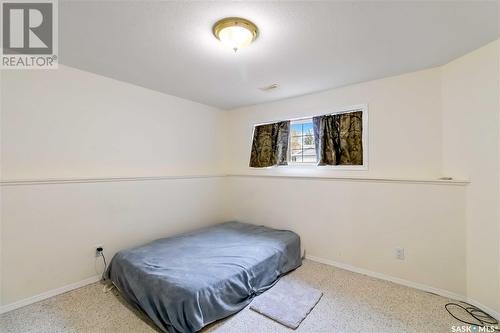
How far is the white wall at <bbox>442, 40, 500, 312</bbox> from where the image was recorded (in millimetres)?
1918

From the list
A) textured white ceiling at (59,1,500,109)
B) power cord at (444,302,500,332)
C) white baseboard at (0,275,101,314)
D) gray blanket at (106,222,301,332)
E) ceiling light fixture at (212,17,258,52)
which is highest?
textured white ceiling at (59,1,500,109)

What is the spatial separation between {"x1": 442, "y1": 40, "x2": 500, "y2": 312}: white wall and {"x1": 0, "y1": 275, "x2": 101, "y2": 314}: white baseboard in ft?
12.5

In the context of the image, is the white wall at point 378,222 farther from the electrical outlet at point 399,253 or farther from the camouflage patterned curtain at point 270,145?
the camouflage patterned curtain at point 270,145

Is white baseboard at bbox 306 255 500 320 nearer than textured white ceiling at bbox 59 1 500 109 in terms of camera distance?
No

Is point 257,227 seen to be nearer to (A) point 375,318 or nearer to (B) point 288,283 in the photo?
(B) point 288,283

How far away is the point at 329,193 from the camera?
2977mm

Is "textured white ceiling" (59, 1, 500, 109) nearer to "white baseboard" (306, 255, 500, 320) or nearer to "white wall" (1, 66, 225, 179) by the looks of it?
"white wall" (1, 66, 225, 179)

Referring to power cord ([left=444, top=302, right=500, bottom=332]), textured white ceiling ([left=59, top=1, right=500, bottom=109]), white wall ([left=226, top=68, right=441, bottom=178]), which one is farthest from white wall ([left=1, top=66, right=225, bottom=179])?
power cord ([left=444, top=302, right=500, bottom=332])

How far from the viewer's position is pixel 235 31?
1681mm

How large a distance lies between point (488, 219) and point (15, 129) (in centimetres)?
432

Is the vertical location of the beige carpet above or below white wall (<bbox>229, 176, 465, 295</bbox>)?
below

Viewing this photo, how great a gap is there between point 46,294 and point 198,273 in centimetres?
155

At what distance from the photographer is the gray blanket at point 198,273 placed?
5.67 feet

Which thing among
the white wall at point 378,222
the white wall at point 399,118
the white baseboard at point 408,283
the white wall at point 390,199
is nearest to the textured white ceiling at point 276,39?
the white wall at point 399,118
